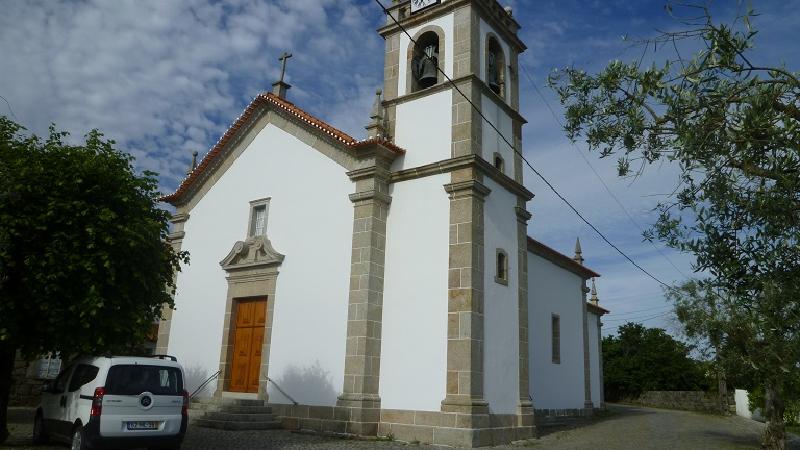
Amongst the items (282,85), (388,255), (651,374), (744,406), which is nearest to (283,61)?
(282,85)

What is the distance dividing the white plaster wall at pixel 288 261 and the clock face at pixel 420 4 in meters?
4.50

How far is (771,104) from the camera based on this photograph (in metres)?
5.96

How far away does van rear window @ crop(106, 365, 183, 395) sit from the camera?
9.03 m

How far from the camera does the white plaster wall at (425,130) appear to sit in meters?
14.0

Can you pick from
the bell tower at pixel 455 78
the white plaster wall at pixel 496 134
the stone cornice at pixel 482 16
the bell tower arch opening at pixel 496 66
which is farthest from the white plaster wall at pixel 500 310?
Result: the stone cornice at pixel 482 16

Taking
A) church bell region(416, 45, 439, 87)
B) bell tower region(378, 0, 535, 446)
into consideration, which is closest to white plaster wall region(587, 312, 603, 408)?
bell tower region(378, 0, 535, 446)

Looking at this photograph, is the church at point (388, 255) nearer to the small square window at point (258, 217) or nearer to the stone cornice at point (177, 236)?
the small square window at point (258, 217)

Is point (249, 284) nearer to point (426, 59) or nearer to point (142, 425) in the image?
point (142, 425)

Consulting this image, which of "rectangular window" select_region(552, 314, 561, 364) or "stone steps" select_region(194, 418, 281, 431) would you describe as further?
"rectangular window" select_region(552, 314, 561, 364)

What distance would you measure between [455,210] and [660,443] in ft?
22.7

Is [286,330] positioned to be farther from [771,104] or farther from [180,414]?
[771,104]

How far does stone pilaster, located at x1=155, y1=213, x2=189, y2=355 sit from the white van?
23.4ft

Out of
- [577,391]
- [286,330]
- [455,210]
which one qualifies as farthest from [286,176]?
[577,391]

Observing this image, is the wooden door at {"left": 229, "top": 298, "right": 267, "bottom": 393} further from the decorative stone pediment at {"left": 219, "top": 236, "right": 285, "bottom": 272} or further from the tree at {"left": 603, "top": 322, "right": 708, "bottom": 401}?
the tree at {"left": 603, "top": 322, "right": 708, "bottom": 401}
